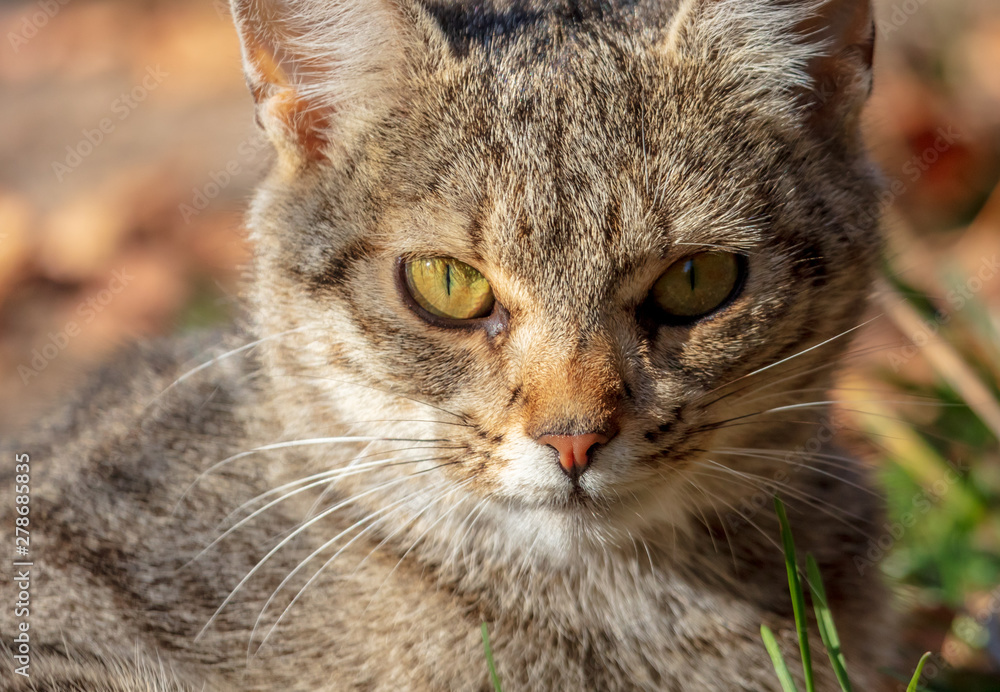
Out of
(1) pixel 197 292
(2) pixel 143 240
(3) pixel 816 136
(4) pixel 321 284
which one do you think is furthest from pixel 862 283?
(2) pixel 143 240

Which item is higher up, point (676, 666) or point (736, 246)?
point (736, 246)

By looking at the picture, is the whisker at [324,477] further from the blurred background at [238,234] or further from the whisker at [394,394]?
the blurred background at [238,234]

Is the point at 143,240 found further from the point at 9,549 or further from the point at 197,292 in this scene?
Answer: the point at 9,549

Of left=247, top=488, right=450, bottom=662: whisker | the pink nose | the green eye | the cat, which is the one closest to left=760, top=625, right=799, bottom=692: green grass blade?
the cat

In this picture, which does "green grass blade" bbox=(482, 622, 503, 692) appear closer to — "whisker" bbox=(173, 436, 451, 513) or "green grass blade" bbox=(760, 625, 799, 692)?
"whisker" bbox=(173, 436, 451, 513)

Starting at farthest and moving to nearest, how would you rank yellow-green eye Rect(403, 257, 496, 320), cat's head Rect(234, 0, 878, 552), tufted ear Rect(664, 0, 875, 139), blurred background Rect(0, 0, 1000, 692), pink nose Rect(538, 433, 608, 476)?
blurred background Rect(0, 0, 1000, 692) → tufted ear Rect(664, 0, 875, 139) → yellow-green eye Rect(403, 257, 496, 320) → cat's head Rect(234, 0, 878, 552) → pink nose Rect(538, 433, 608, 476)

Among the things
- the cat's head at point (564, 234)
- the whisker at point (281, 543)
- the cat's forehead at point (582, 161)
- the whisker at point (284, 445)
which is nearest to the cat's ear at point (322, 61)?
the cat's head at point (564, 234)
